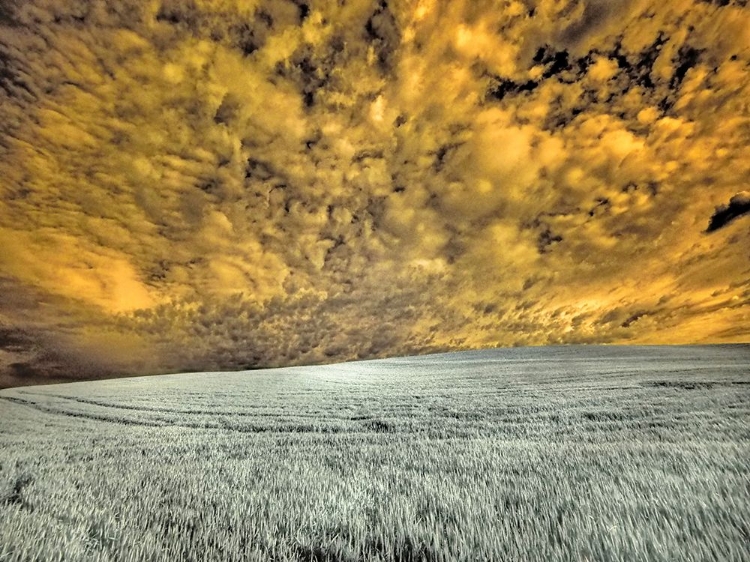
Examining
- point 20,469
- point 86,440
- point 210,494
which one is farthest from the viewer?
point 86,440

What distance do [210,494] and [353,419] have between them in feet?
19.0

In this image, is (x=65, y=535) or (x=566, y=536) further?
(x=65, y=535)

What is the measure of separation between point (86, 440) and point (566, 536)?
928cm

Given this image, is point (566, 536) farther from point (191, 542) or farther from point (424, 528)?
point (191, 542)

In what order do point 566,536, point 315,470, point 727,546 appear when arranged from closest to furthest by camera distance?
point 727,546
point 566,536
point 315,470

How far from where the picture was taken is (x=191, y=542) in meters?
2.88

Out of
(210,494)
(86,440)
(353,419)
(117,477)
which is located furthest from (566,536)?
(86,440)

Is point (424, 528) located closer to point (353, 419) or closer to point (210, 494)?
point (210, 494)

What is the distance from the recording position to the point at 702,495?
3.34 metres

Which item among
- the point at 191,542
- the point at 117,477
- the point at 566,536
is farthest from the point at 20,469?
the point at 566,536

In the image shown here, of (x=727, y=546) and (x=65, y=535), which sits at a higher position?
(x=65, y=535)

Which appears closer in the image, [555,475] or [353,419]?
[555,475]

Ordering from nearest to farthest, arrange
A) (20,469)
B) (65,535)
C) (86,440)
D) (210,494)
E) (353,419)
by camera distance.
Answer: (65,535) → (210,494) → (20,469) → (86,440) → (353,419)

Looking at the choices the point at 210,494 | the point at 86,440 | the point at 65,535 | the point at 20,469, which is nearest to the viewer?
the point at 65,535
